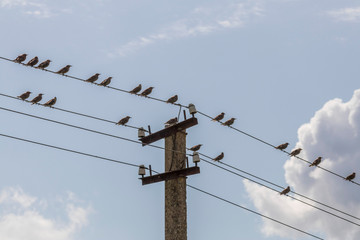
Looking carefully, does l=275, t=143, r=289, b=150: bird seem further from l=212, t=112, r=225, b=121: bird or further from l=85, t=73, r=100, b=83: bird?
l=85, t=73, r=100, b=83: bird

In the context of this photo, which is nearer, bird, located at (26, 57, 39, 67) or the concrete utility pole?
the concrete utility pole

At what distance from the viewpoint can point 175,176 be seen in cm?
1841

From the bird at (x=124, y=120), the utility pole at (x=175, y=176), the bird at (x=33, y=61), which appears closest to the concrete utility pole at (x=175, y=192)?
the utility pole at (x=175, y=176)

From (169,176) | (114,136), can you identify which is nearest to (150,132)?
(114,136)

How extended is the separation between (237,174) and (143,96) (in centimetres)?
487

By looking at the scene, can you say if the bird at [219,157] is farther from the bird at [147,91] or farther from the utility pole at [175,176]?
the utility pole at [175,176]

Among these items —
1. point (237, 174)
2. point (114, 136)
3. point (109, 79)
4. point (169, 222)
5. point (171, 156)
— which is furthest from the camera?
point (109, 79)

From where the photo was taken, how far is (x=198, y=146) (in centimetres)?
2516

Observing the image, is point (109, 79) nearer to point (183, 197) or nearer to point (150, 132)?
point (150, 132)

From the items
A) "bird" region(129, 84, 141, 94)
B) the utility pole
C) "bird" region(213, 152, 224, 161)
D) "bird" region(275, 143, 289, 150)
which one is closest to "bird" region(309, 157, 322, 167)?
"bird" region(275, 143, 289, 150)

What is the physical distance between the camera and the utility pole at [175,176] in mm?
17641

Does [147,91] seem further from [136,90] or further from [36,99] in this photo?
[36,99]

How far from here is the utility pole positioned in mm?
17641

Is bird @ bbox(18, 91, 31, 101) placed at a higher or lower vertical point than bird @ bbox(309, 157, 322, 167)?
lower
